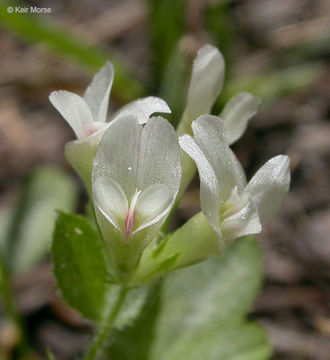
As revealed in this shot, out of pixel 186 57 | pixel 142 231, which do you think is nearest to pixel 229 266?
pixel 142 231

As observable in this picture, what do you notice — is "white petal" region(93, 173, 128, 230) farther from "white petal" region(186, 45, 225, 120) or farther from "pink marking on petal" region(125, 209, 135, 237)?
"white petal" region(186, 45, 225, 120)

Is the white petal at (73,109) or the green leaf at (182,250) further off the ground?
the white petal at (73,109)

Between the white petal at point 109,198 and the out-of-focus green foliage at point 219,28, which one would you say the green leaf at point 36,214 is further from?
the white petal at point 109,198

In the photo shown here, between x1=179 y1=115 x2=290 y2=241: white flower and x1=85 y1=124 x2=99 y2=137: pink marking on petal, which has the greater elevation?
x1=85 y1=124 x2=99 y2=137: pink marking on petal

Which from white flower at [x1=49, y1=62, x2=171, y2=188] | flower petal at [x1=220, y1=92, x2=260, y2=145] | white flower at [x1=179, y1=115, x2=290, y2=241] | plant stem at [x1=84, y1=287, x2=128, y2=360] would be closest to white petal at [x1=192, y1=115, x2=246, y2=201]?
white flower at [x1=179, y1=115, x2=290, y2=241]

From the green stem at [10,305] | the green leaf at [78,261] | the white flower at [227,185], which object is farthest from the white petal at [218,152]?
the green stem at [10,305]

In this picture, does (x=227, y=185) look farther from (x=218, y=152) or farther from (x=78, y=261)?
(x=78, y=261)

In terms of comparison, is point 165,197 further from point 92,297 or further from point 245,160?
point 245,160
